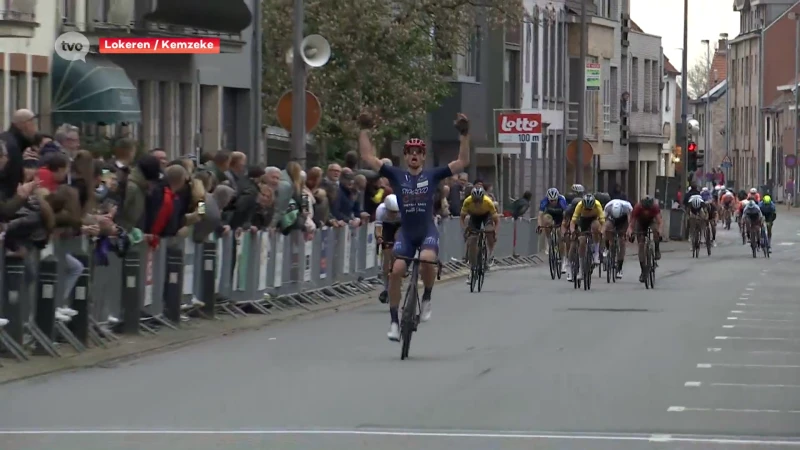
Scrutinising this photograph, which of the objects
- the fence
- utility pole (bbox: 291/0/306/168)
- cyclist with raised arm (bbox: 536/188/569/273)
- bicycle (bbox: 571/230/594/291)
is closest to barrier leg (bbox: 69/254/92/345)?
the fence

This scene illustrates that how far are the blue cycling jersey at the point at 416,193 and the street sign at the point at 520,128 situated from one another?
23.3m

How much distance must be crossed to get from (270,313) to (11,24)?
9.68 metres

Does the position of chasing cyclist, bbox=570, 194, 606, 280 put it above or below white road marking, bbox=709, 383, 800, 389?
above

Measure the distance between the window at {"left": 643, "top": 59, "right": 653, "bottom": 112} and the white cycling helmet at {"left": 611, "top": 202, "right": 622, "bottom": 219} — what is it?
155ft

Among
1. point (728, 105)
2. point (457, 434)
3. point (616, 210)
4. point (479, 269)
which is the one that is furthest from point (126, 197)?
point (728, 105)

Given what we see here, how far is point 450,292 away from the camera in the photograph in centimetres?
2808

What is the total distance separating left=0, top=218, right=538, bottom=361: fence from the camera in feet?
51.4

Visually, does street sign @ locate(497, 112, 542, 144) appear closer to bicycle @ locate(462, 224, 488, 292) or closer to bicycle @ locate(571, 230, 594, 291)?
bicycle @ locate(571, 230, 594, 291)

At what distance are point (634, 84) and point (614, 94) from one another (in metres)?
4.29

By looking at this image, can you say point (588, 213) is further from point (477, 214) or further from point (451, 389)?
point (451, 389)

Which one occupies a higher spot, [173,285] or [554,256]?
[173,285]

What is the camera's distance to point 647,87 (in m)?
78.7

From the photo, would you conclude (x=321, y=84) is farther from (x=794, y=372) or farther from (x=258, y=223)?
(x=794, y=372)

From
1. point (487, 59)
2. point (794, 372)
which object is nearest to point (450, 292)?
point (794, 372)
